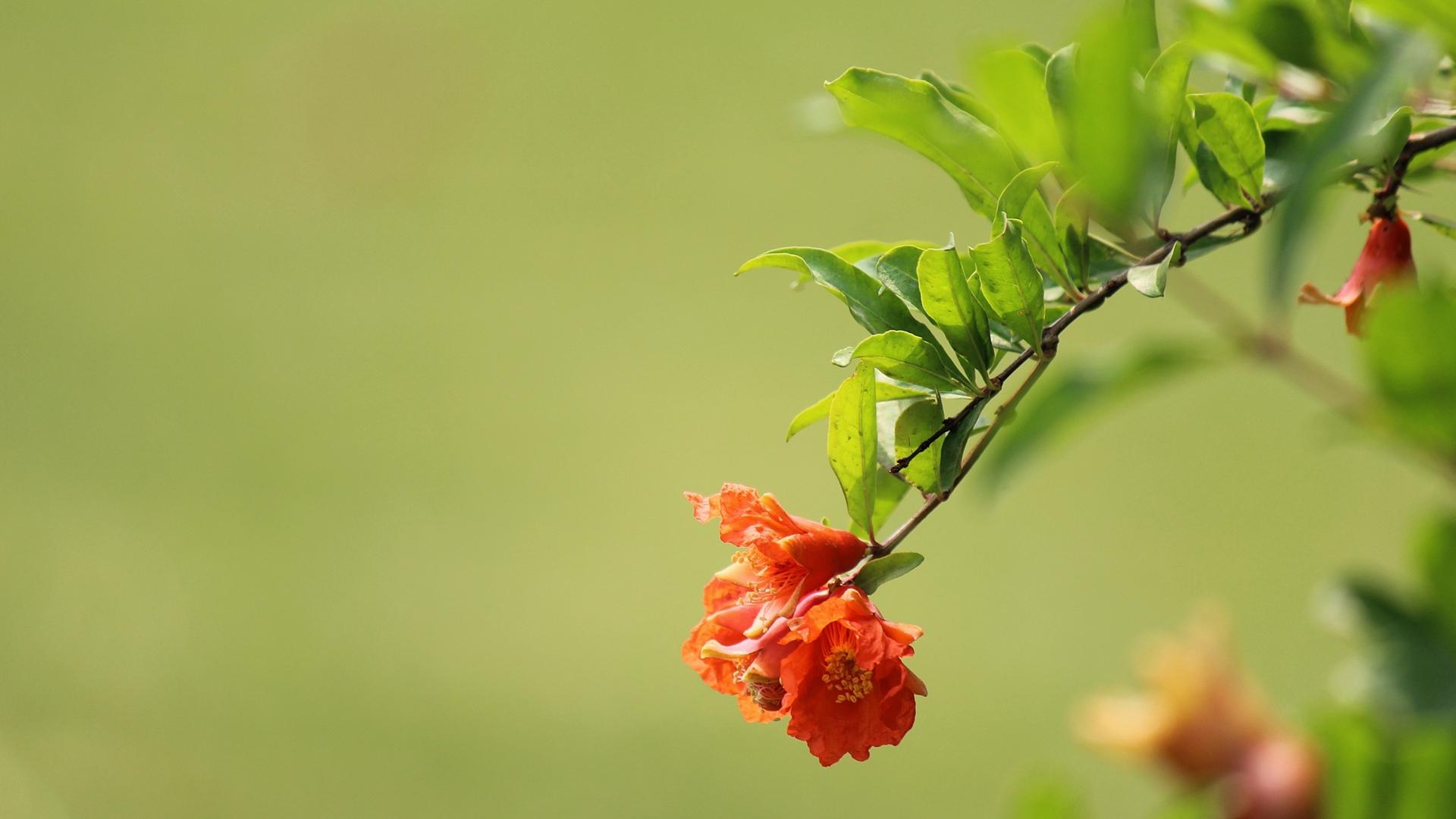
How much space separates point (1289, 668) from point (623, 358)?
1.58 metres

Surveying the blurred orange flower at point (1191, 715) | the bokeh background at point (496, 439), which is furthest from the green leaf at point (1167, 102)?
the bokeh background at point (496, 439)

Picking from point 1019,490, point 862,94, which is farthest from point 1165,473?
point 862,94

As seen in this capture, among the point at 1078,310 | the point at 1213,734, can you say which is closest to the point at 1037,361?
the point at 1078,310

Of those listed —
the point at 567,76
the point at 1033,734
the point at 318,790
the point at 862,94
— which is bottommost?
the point at 862,94

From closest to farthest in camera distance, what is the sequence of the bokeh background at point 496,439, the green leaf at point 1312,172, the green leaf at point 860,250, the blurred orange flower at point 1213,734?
the green leaf at point 1312,172
the blurred orange flower at point 1213,734
the green leaf at point 860,250
the bokeh background at point 496,439

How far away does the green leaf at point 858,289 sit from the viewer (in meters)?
0.40

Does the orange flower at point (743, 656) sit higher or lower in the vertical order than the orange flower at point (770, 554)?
lower

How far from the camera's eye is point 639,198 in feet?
8.46

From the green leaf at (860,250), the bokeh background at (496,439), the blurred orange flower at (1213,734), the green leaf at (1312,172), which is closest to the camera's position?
the green leaf at (1312,172)

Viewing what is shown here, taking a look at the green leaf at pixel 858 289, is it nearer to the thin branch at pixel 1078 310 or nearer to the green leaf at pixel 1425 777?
the thin branch at pixel 1078 310

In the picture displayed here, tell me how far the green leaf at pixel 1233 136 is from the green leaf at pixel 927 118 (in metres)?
0.06

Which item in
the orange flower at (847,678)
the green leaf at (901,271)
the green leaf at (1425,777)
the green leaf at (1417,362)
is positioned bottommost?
the green leaf at (1425,777)

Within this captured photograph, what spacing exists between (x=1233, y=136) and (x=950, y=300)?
0.38 ft

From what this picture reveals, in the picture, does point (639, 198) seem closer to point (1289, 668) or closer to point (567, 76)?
point (567, 76)
